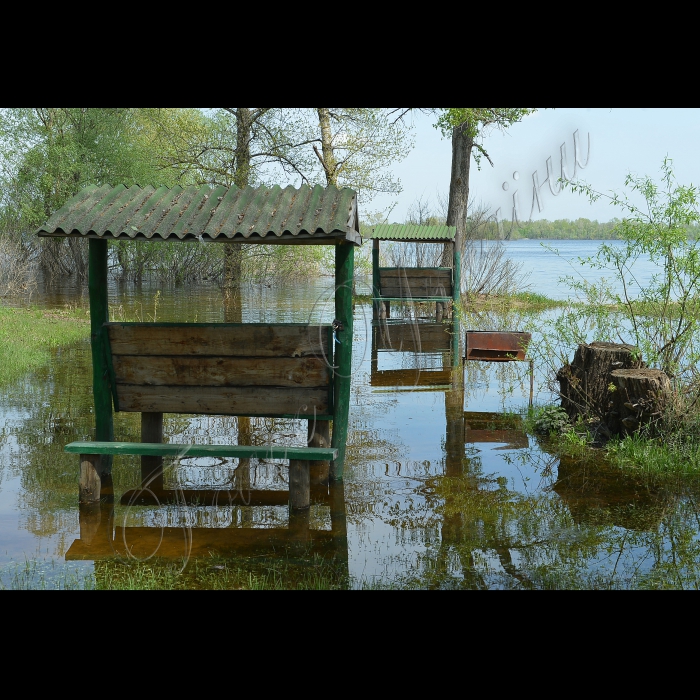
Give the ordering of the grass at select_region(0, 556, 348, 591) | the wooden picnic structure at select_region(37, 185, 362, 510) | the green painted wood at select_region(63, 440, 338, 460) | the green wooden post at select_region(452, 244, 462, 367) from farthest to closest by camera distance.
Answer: the green wooden post at select_region(452, 244, 462, 367)
the wooden picnic structure at select_region(37, 185, 362, 510)
the green painted wood at select_region(63, 440, 338, 460)
the grass at select_region(0, 556, 348, 591)

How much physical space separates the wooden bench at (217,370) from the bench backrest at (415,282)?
520 inches

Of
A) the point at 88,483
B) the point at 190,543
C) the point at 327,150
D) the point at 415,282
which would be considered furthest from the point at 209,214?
the point at 327,150

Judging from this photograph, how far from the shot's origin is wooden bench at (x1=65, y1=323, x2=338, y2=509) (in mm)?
6836

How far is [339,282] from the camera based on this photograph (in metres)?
7.11

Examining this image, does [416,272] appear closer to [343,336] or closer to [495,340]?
[495,340]

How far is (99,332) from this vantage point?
693cm

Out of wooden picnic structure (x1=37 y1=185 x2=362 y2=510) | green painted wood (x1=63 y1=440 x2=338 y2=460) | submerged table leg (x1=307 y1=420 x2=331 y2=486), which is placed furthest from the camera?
submerged table leg (x1=307 y1=420 x2=331 y2=486)

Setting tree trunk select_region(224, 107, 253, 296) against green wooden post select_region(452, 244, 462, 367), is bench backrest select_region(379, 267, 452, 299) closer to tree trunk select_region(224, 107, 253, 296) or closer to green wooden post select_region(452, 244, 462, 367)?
green wooden post select_region(452, 244, 462, 367)

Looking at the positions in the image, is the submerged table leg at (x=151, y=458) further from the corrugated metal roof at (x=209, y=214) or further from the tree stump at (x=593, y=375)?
the tree stump at (x=593, y=375)

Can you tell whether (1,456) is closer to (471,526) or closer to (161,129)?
(471,526)

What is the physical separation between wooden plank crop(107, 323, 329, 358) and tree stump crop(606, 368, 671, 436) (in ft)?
11.3

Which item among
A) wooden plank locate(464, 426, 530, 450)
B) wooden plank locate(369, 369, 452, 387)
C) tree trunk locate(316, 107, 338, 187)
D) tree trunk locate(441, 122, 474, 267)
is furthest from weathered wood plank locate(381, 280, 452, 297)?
wooden plank locate(464, 426, 530, 450)

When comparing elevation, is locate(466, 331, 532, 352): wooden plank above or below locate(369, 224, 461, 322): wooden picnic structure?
below

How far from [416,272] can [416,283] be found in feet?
0.93
